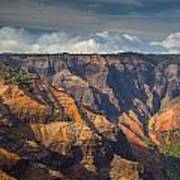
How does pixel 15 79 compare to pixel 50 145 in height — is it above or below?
above

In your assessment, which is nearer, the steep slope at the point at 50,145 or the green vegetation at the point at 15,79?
the steep slope at the point at 50,145

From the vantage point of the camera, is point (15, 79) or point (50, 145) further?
point (15, 79)

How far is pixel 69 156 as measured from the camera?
134 m

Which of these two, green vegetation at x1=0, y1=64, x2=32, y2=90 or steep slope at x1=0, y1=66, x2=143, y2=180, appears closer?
steep slope at x1=0, y1=66, x2=143, y2=180

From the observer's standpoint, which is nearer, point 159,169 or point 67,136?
point 67,136

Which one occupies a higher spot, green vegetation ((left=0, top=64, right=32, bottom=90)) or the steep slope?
green vegetation ((left=0, top=64, right=32, bottom=90))

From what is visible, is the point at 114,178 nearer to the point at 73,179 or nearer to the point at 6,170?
the point at 73,179

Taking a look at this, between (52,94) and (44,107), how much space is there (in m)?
33.7

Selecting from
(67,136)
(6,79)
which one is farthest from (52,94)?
(67,136)

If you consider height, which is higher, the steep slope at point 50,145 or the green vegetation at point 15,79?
the green vegetation at point 15,79

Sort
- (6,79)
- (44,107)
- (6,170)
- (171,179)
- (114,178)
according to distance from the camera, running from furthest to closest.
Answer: (171,179), (6,79), (44,107), (114,178), (6,170)

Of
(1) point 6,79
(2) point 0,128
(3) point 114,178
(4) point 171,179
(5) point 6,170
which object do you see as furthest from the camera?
(4) point 171,179

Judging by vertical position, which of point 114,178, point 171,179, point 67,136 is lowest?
point 171,179

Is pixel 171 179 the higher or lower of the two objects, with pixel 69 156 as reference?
lower
